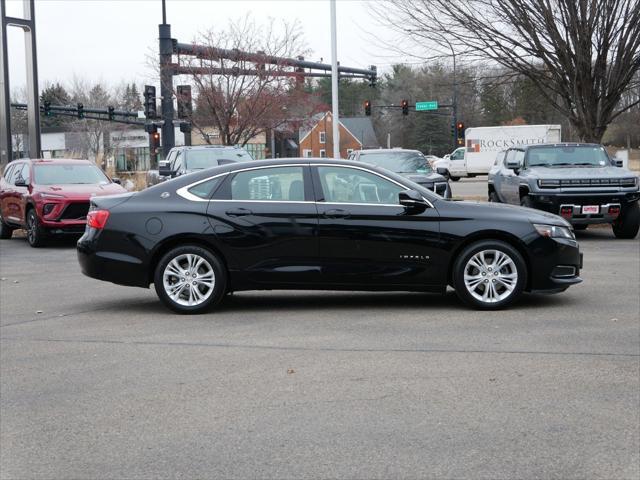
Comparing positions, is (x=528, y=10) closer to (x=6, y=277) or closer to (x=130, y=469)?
(x=6, y=277)

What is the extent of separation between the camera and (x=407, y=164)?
18922 mm

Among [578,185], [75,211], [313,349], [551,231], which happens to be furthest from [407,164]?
[313,349]

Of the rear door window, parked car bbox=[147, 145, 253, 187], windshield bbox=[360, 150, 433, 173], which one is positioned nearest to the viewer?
the rear door window

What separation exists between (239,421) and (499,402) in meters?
1.65

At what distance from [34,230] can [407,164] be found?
7.61 m

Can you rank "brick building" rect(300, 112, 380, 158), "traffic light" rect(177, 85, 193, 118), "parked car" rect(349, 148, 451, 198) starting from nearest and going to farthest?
1. "parked car" rect(349, 148, 451, 198)
2. "traffic light" rect(177, 85, 193, 118)
3. "brick building" rect(300, 112, 380, 158)

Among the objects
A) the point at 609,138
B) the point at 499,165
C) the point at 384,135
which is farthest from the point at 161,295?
the point at 384,135

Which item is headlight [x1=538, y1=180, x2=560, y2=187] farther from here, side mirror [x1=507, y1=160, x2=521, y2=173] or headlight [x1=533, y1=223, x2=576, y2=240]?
headlight [x1=533, y1=223, x2=576, y2=240]

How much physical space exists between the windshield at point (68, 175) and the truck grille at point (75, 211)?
3.70 feet

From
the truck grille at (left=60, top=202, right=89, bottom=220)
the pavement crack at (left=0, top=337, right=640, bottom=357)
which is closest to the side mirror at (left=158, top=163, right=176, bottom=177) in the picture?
the truck grille at (left=60, top=202, right=89, bottom=220)

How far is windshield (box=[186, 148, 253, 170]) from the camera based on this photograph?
798 inches

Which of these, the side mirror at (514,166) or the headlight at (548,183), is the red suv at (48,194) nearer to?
the side mirror at (514,166)

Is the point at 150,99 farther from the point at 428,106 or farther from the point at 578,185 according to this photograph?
the point at 428,106

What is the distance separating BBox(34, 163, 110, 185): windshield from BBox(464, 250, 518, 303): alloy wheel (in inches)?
407
